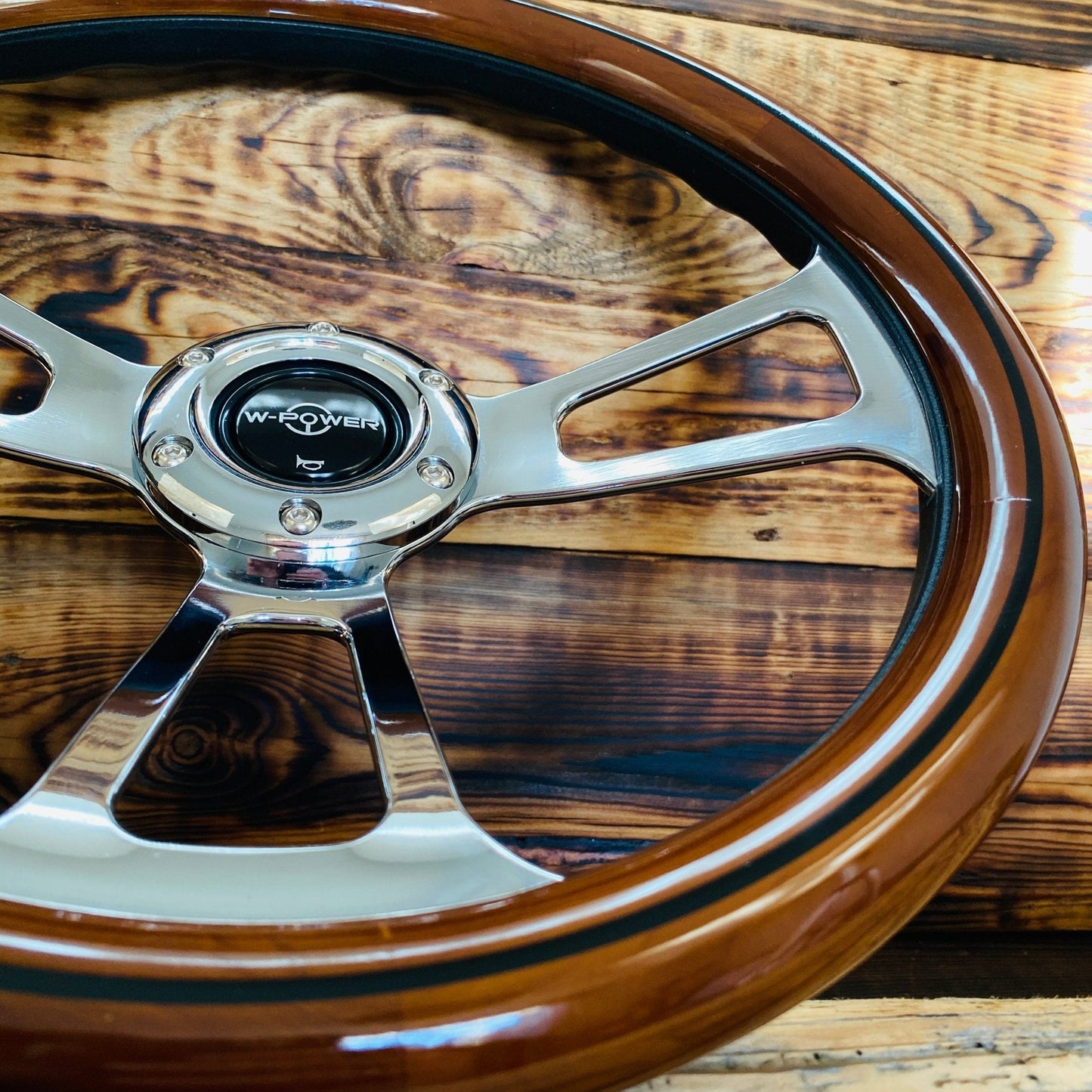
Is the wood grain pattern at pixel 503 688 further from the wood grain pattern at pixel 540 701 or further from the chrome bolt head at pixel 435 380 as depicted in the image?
the chrome bolt head at pixel 435 380

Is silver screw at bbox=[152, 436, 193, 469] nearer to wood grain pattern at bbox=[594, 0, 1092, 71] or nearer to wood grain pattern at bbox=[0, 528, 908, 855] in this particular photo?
wood grain pattern at bbox=[0, 528, 908, 855]

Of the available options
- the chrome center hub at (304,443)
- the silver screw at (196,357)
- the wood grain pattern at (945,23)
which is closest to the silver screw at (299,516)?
the chrome center hub at (304,443)

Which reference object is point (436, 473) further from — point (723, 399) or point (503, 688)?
point (723, 399)

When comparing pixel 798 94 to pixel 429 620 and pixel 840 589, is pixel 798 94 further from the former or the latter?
pixel 429 620

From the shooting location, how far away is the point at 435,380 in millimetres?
556

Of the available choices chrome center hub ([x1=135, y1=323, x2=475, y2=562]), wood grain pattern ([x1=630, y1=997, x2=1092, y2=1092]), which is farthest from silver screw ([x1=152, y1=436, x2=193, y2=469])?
wood grain pattern ([x1=630, y1=997, x2=1092, y2=1092])

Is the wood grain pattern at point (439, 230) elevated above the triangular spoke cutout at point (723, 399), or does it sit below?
above

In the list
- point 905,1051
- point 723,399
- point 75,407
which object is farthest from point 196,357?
point 905,1051

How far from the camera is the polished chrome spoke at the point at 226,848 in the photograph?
1.03ft

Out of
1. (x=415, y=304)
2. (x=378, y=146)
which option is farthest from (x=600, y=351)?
(x=378, y=146)

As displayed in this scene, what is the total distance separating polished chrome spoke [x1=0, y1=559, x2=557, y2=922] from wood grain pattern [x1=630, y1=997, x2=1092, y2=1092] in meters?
0.19

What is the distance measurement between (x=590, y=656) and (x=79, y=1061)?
0.36m

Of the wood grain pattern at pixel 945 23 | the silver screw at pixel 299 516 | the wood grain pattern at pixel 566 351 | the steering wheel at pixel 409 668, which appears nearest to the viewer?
the steering wheel at pixel 409 668

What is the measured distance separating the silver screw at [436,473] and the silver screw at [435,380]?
51 millimetres
